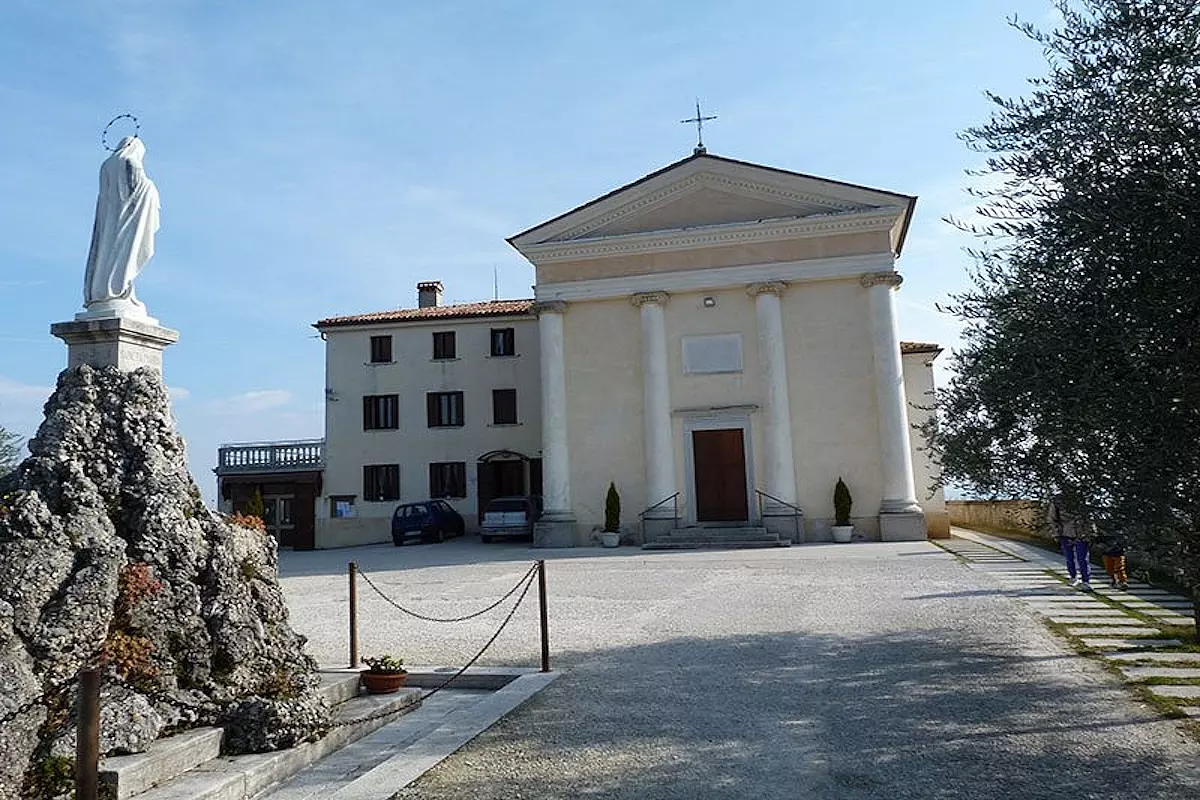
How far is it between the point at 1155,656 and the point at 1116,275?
4112 millimetres

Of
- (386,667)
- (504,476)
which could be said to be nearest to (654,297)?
(504,476)

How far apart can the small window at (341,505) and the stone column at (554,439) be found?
8.96m

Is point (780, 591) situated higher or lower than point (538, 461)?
lower

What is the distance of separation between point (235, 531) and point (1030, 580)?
11041 millimetres

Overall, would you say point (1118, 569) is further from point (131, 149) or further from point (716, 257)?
point (716, 257)

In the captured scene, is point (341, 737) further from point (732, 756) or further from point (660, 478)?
point (660, 478)

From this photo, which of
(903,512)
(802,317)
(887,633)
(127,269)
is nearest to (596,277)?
(802,317)

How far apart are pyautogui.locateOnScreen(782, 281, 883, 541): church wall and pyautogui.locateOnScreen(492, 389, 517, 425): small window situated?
1003cm

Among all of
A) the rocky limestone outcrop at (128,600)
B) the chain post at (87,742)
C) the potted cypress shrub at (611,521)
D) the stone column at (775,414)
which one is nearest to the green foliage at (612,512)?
the potted cypress shrub at (611,521)

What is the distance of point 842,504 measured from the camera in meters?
21.5

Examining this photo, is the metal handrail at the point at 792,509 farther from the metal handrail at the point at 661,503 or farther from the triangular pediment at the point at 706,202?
Result: the triangular pediment at the point at 706,202

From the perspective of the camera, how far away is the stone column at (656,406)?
2266 centimetres

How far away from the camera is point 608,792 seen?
4.41m

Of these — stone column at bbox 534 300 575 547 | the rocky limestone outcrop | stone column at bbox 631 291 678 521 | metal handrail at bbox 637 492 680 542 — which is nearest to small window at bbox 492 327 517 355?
stone column at bbox 534 300 575 547
